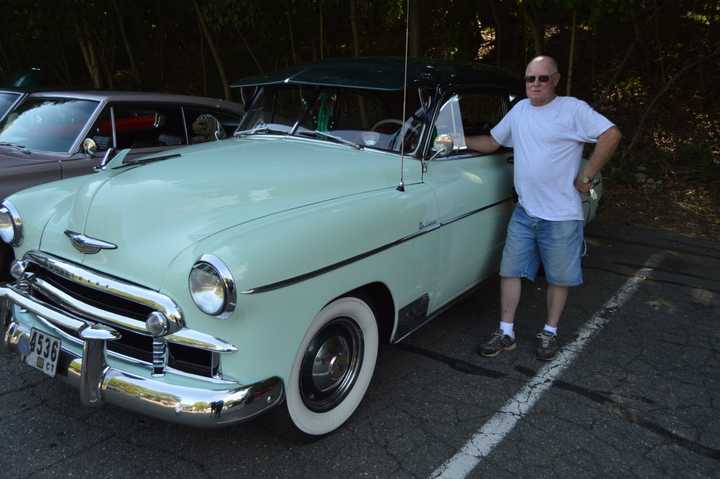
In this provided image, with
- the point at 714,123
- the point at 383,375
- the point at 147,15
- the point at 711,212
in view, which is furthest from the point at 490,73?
the point at 147,15

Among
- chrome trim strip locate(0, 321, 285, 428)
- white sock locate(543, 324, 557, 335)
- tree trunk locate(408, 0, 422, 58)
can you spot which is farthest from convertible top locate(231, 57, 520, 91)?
tree trunk locate(408, 0, 422, 58)

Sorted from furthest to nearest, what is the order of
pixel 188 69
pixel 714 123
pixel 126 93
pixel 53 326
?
pixel 188 69
pixel 714 123
pixel 126 93
pixel 53 326

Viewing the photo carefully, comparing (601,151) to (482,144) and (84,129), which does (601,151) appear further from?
(84,129)

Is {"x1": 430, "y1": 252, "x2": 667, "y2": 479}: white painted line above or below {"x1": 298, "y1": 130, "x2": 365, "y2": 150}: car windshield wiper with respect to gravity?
below

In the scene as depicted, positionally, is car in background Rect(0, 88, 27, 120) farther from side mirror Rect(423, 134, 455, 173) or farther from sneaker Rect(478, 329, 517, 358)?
sneaker Rect(478, 329, 517, 358)

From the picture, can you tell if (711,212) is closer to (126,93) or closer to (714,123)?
(714,123)

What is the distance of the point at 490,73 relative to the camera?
3939 millimetres

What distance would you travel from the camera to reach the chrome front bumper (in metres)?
1.99

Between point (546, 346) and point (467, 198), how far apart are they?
39.5 inches

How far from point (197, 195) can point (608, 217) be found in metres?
5.47

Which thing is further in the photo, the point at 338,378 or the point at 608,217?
the point at 608,217

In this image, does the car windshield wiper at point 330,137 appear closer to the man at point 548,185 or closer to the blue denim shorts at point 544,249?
the man at point 548,185

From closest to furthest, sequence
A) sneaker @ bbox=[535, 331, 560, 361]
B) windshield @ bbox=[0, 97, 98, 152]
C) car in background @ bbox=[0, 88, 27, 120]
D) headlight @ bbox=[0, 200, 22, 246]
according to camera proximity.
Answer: headlight @ bbox=[0, 200, 22, 246] → sneaker @ bbox=[535, 331, 560, 361] → windshield @ bbox=[0, 97, 98, 152] → car in background @ bbox=[0, 88, 27, 120]

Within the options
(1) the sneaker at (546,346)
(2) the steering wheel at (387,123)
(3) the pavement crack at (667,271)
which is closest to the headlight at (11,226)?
(2) the steering wheel at (387,123)
